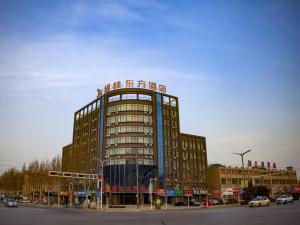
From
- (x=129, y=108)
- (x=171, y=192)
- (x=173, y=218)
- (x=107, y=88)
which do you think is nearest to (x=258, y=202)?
(x=173, y=218)

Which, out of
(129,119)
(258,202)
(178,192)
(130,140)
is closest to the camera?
(258,202)

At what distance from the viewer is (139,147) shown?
3337 inches

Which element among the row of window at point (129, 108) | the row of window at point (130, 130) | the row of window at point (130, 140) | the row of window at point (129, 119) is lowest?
the row of window at point (130, 140)

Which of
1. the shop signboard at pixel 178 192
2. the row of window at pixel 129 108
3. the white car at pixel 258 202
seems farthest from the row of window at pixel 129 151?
the white car at pixel 258 202

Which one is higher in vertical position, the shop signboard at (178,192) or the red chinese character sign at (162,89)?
the red chinese character sign at (162,89)

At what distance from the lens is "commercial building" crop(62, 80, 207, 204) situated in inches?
3268

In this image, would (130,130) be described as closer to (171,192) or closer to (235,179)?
(171,192)

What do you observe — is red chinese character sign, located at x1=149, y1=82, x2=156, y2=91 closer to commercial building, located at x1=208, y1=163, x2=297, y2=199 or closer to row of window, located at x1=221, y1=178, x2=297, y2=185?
commercial building, located at x1=208, y1=163, x2=297, y2=199

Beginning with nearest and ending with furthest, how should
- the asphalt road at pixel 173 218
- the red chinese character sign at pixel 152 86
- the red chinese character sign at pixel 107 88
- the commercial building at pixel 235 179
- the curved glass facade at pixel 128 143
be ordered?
1. the asphalt road at pixel 173 218
2. the curved glass facade at pixel 128 143
3. the red chinese character sign at pixel 152 86
4. the red chinese character sign at pixel 107 88
5. the commercial building at pixel 235 179

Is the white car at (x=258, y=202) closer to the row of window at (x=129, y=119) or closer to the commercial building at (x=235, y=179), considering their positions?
the row of window at (x=129, y=119)

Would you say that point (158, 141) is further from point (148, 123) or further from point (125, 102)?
point (125, 102)

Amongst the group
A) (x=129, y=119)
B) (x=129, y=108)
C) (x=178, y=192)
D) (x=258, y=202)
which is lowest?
(x=178, y=192)

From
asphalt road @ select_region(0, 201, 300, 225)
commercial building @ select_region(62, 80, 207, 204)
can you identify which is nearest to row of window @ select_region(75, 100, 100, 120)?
commercial building @ select_region(62, 80, 207, 204)

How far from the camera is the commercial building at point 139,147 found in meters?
83.0
